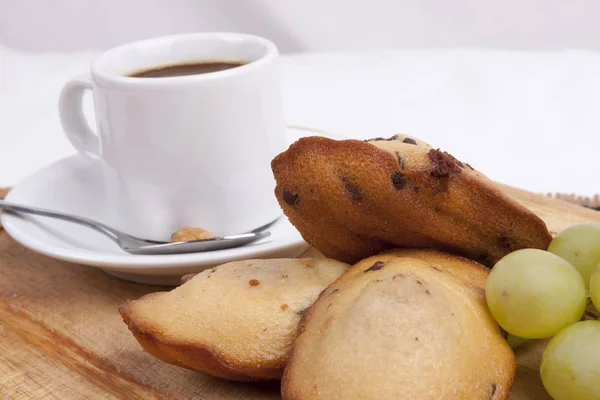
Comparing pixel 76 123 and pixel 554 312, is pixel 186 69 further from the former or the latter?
pixel 554 312

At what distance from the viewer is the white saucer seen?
41.4 inches

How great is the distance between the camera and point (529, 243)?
0.90 metres

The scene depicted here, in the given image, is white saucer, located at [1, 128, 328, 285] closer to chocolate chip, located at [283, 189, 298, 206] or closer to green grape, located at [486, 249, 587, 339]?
chocolate chip, located at [283, 189, 298, 206]

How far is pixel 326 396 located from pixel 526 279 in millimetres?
247

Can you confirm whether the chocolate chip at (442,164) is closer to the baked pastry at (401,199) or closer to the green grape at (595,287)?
the baked pastry at (401,199)

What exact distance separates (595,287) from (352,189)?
282mm

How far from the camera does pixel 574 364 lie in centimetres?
79

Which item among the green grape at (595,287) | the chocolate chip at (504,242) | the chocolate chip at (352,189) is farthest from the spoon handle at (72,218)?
the green grape at (595,287)

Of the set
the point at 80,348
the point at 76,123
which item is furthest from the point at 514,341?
the point at 76,123

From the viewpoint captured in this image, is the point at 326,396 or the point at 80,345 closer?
the point at 326,396

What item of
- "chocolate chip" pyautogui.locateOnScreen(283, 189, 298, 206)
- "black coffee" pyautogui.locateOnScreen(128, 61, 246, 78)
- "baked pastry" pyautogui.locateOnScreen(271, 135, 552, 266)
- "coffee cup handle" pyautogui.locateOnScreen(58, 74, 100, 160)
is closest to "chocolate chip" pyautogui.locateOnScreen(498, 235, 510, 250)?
"baked pastry" pyautogui.locateOnScreen(271, 135, 552, 266)

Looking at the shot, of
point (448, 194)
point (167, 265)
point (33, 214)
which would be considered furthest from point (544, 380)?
point (33, 214)

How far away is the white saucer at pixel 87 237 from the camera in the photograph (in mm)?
1052

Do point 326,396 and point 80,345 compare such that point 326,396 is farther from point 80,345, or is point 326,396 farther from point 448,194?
point 80,345
